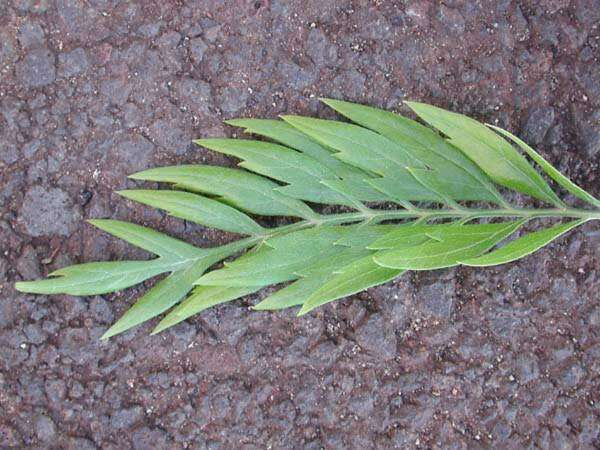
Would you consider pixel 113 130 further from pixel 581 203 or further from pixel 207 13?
pixel 581 203

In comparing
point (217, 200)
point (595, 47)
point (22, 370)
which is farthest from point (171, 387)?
point (595, 47)

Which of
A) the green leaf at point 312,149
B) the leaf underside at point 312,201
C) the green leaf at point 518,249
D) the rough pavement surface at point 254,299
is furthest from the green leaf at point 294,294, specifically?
the green leaf at point 518,249

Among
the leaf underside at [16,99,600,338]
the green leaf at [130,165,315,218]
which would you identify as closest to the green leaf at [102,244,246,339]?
the leaf underside at [16,99,600,338]

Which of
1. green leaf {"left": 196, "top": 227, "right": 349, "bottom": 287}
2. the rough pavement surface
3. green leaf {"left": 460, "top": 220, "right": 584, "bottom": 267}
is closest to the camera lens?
green leaf {"left": 460, "top": 220, "right": 584, "bottom": 267}

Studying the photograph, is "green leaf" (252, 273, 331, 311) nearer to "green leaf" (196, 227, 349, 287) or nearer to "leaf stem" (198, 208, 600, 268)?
"green leaf" (196, 227, 349, 287)

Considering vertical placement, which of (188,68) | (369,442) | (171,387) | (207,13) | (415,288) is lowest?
(369,442)

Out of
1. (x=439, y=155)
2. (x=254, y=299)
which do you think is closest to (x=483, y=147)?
(x=439, y=155)

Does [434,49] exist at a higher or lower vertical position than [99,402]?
higher
